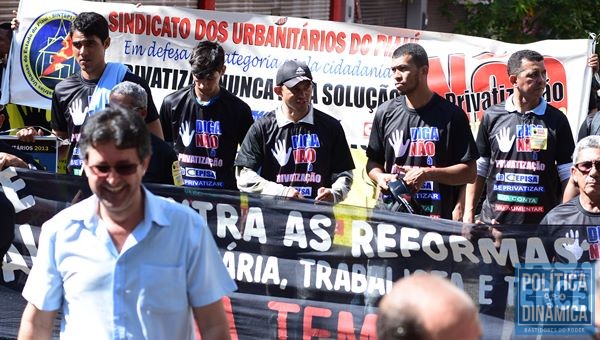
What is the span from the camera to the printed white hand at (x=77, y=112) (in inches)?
307

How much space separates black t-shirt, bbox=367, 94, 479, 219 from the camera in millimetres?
7488

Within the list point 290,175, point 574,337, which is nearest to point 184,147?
point 290,175

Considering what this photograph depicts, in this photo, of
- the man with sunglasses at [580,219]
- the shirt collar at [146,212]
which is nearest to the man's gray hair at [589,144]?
the man with sunglasses at [580,219]

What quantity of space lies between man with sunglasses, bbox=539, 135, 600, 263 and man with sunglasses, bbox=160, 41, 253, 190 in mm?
2452

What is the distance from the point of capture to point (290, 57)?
10.3 meters

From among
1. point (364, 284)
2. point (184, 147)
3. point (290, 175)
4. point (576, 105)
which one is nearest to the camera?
point (364, 284)

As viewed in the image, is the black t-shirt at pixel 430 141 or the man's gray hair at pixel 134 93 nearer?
the man's gray hair at pixel 134 93

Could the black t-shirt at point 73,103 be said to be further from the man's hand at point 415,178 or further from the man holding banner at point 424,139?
the man's hand at point 415,178

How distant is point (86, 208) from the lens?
4.09 m

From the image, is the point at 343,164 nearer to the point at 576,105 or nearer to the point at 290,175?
the point at 290,175

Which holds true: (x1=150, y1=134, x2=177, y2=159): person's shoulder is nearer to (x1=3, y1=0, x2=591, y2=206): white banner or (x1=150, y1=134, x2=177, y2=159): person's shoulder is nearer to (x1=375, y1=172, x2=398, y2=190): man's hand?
(x1=375, y1=172, x2=398, y2=190): man's hand

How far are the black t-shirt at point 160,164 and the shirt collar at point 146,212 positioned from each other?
2.57 meters

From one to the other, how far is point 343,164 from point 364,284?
131 centimetres

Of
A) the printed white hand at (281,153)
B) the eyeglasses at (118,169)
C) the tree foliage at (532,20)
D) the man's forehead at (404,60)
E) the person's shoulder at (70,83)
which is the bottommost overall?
the printed white hand at (281,153)
